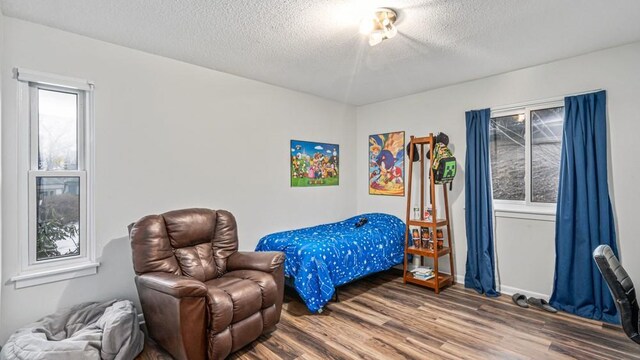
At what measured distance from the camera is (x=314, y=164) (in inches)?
176

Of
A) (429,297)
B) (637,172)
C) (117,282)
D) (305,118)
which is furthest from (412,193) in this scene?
(117,282)

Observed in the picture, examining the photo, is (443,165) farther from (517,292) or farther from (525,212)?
(517,292)

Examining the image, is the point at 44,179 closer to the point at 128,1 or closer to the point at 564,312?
the point at 128,1

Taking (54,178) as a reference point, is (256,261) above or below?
below

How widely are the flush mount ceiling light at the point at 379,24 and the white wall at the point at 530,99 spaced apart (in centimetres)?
196

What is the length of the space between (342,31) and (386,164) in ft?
8.24

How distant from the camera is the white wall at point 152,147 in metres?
2.33

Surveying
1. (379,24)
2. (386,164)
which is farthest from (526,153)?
(379,24)

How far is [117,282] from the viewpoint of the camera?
108 inches

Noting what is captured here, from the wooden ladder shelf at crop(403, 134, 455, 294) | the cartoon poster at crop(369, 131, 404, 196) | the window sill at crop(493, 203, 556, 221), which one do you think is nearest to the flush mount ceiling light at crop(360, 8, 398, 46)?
the wooden ladder shelf at crop(403, 134, 455, 294)

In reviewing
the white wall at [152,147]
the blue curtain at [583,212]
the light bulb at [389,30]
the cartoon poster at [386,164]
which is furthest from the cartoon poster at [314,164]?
the blue curtain at [583,212]

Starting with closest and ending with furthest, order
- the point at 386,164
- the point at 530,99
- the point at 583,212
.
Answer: the point at 583,212
the point at 530,99
the point at 386,164

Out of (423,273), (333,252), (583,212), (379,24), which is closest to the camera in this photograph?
(379,24)

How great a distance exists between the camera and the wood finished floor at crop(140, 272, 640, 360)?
7.78ft
